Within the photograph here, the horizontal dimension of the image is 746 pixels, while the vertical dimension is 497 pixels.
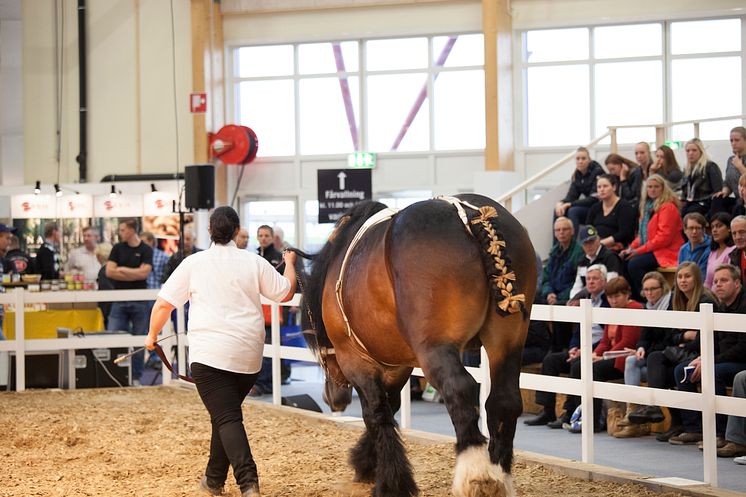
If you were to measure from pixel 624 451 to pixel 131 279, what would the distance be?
677 cm

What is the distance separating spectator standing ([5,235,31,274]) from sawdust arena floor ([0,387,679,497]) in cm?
399

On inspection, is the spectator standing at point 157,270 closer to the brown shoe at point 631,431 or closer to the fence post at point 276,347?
the fence post at point 276,347

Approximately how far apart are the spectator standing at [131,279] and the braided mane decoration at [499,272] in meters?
7.63

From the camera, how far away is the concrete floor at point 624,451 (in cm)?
604

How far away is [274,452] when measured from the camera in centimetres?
688

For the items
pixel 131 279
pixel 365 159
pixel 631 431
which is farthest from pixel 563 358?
pixel 365 159

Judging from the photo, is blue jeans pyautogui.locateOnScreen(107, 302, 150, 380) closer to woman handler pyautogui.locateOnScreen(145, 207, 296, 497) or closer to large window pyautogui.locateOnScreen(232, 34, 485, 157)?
woman handler pyautogui.locateOnScreen(145, 207, 296, 497)

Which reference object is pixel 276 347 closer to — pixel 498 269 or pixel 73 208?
pixel 498 269

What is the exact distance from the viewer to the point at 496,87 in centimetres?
1778

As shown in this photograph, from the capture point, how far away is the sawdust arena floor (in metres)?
5.63

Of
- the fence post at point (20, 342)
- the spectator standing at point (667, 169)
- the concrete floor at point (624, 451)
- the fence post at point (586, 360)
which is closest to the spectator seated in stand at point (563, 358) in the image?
the concrete floor at point (624, 451)

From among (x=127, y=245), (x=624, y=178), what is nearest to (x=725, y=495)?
(x=624, y=178)

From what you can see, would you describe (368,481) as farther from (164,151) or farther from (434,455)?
(164,151)

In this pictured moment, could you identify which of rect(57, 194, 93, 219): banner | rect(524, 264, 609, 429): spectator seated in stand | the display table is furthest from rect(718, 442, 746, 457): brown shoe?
rect(57, 194, 93, 219): banner
